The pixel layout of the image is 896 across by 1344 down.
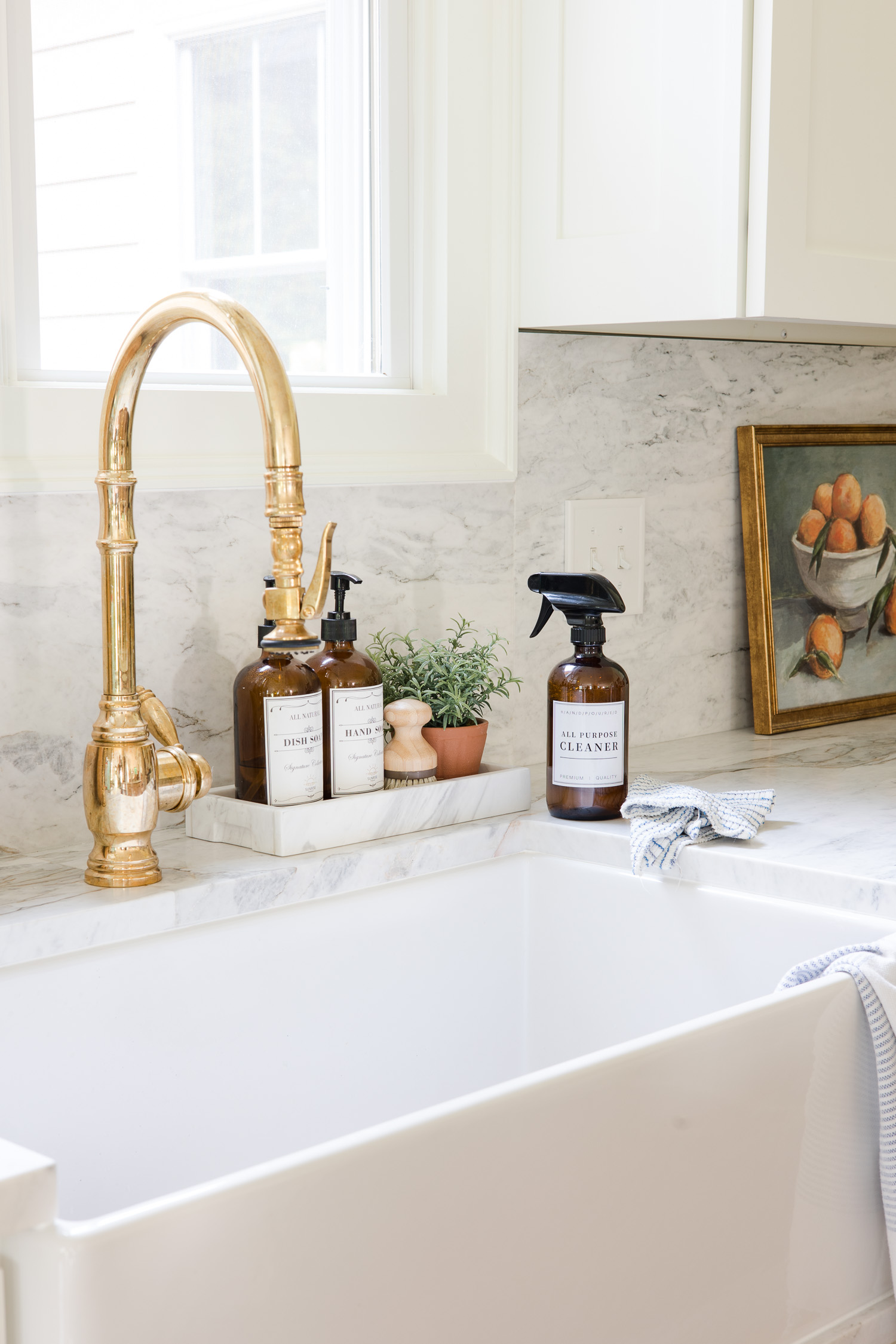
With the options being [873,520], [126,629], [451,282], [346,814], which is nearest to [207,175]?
[451,282]

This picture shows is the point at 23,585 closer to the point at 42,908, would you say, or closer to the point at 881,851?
the point at 42,908

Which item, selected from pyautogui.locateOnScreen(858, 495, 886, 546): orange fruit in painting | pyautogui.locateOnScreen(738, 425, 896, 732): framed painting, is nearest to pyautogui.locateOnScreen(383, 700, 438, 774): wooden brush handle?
pyautogui.locateOnScreen(738, 425, 896, 732): framed painting

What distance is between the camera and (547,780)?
130 cm

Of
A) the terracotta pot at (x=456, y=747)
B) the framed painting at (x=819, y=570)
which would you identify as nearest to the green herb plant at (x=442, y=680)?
the terracotta pot at (x=456, y=747)

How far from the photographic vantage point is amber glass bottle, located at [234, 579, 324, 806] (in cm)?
115

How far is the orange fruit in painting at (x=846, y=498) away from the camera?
1.89 meters

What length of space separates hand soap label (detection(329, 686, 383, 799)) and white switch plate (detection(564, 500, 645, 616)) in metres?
0.45

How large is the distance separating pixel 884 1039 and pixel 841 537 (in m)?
1.09

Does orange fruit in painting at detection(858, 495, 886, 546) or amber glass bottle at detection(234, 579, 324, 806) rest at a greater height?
orange fruit in painting at detection(858, 495, 886, 546)

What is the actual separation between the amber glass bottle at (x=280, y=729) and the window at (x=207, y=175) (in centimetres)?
31

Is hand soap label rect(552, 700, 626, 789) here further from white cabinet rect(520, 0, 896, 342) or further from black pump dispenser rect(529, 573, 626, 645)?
white cabinet rect(520, 0, 896, 342)

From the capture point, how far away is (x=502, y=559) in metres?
1.55

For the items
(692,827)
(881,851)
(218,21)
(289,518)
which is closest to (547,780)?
(692,827)

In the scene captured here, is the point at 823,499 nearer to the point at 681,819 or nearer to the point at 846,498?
the point at 846,498
